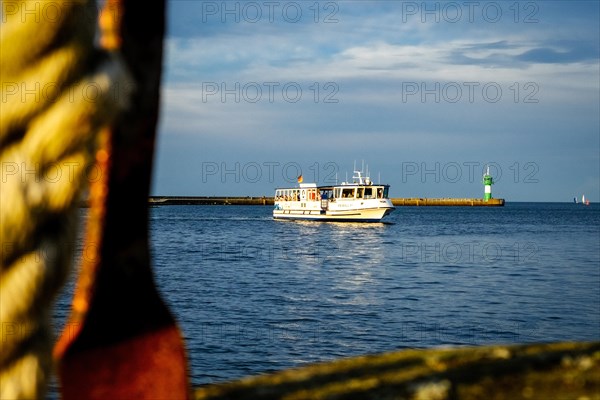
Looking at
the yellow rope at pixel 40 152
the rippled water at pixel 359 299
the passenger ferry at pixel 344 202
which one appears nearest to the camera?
the yellow rope at pixel 40 152

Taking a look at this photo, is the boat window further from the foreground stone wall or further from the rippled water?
the foreground stone wall

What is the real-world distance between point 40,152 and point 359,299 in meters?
28.0

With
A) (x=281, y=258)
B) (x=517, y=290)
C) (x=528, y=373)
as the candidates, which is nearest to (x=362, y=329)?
(x=517, y=290)

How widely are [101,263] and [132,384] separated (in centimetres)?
54

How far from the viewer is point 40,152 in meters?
1.30

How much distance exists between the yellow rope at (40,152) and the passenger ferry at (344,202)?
72.9m

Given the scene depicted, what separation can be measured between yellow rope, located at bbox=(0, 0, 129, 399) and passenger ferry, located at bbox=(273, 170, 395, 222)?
239ft

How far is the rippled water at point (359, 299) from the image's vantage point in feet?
64.0

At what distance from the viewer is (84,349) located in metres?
2.76

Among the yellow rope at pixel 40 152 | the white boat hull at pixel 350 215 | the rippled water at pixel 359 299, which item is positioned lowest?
the rippled water at pixel 359 299

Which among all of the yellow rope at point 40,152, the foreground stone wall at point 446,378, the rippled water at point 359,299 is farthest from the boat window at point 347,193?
the yellow rope at point 40,152

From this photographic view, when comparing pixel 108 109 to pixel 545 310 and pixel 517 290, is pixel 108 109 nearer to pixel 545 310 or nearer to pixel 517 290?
pixel 545 310

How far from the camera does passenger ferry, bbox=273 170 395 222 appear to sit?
75375 mm

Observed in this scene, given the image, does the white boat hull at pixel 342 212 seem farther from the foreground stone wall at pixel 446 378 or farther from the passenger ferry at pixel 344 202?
Result: the foreground stone wall at pixel 446 378
